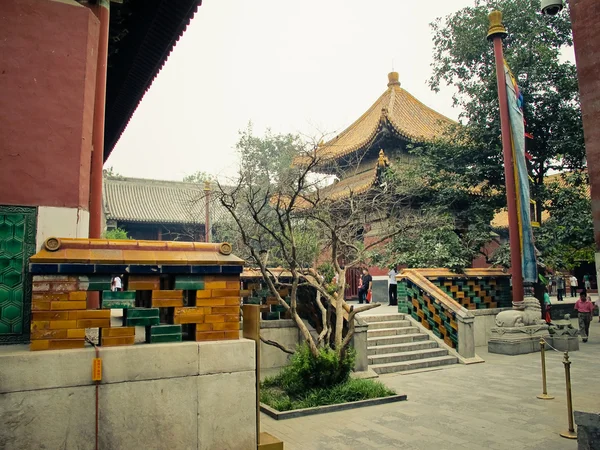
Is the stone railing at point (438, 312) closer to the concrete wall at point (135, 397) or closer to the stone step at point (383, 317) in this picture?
the stone step at point (383, 317)

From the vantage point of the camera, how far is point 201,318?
144 inches

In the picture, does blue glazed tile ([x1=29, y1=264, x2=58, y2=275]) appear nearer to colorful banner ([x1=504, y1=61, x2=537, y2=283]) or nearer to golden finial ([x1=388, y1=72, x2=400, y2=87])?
colorful banner ([x1=504, y1=61, x2=537, y2=283])

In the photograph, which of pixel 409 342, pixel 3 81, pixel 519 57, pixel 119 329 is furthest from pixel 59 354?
pixel 519 57

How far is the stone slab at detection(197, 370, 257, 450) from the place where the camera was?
350 centimetres

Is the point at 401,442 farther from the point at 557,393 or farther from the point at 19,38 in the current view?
the point at 19,38

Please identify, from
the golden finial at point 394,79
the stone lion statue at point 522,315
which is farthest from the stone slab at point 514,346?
the golden finial at point 394,79

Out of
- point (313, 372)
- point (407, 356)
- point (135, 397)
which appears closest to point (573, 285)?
point (407, 356)

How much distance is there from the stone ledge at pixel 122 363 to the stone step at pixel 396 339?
6519 millimetres

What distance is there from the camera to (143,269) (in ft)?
11.6

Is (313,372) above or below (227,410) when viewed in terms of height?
below

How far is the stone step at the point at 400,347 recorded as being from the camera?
948 cm

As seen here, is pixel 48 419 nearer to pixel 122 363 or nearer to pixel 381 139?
pixel 122 363

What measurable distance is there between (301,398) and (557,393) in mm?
3697

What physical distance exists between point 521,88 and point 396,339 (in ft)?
31.5
